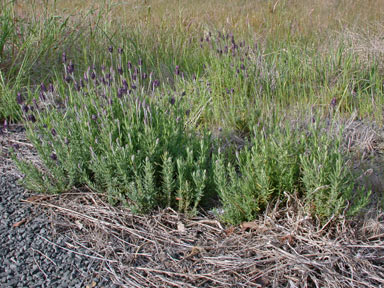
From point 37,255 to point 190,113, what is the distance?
164 centimetres

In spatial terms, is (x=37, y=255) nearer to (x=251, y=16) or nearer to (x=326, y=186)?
(x=326, y=186)

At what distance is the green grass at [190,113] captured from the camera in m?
2.40

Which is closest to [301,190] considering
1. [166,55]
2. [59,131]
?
A: [59,131]

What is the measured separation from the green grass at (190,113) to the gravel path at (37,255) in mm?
230

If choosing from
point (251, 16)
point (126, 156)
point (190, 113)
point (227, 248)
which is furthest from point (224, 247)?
point (251, 16)

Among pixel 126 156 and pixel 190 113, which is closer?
pixel 126 156

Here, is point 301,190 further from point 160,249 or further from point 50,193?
point 50,193

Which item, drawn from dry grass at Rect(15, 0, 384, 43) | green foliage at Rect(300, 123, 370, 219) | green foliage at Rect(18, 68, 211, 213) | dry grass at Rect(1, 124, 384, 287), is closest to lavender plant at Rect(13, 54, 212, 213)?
green foliage at Rect(18, 68, 211, 213)

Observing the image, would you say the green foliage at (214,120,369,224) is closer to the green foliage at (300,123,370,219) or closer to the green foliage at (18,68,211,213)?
the green foliage at (300,123,370,219)

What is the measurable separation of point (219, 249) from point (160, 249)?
32 cm

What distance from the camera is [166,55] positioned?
5.00 m

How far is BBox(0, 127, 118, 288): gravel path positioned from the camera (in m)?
2.13

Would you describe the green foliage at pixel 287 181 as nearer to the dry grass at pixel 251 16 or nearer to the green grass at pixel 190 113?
the green grass at pixel 190 113

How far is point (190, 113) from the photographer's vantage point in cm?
344
